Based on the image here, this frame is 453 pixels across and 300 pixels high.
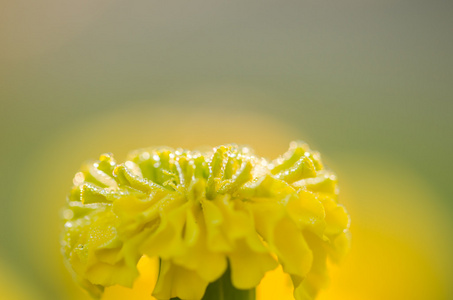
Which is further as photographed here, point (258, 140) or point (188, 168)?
point (258, 140)

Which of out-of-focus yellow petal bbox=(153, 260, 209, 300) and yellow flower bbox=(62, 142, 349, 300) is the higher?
yellow flower bbox=(62, 142, 349, 300)

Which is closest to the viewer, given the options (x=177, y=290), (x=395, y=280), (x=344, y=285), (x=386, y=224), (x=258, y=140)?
(x=177, y=290)

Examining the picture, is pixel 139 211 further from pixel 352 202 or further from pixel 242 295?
pixel 352 202

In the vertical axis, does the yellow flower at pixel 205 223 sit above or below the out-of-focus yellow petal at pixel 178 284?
above

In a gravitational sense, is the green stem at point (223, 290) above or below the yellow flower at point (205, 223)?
below

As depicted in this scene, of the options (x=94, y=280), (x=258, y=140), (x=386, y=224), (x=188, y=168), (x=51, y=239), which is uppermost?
(x=258, y=140)

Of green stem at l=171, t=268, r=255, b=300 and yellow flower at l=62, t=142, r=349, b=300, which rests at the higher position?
yellow flower at l=62, t=142, r=349, b=300

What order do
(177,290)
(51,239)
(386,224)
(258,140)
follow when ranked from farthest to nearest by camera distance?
(258,140), (51,239), (386,224), (177,290)

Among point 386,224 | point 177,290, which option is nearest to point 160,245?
point 177,290
